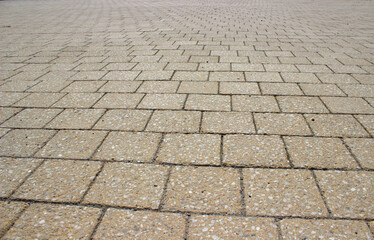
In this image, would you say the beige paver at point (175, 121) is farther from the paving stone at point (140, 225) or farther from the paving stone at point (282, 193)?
the paving stone at point (140, 225)

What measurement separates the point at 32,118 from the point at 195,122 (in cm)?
205

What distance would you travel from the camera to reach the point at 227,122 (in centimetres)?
303

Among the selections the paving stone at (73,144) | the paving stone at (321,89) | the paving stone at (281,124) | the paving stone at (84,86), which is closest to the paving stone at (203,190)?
the paving stone at (281,124)

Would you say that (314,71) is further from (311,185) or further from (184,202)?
(184,202)

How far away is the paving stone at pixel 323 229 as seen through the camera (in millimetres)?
1692

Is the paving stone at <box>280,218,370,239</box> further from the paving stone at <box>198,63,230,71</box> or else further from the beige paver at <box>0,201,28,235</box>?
the paving stone at <box>198,63,230,71</box>

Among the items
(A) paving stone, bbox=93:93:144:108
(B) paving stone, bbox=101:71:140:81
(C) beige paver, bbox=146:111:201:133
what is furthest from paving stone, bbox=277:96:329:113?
(B) paving stone, bbox=101:71:140:81

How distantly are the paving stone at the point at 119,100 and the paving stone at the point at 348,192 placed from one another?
2.39m

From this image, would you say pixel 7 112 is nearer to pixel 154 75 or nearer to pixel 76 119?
→ pixel 76 119

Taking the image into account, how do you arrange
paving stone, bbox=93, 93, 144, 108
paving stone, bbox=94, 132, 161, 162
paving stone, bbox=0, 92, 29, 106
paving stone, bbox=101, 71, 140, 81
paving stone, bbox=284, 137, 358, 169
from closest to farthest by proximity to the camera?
paving stone, bbox=284, 137, 358, 169 → paving stone, bbox=94, 132, 161, 162 → paving stone, bbox=93, 93, 144, 108 → paving stone, bbox=0, 92, 29, 106 → paving stone, bbox=101, 71, 140, 81

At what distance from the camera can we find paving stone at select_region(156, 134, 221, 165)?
2417 millimetres

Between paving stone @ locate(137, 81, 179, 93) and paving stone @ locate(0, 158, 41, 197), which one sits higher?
paving stone @ locate(137, 81, 179, 93)

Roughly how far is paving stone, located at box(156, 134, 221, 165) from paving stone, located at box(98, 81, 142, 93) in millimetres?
1484

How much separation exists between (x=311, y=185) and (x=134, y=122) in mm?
1968
